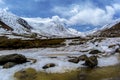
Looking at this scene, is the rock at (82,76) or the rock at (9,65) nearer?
the rock at (82,76)

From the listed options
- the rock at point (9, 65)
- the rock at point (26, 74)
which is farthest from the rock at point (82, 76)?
the rock at point (9, 65)

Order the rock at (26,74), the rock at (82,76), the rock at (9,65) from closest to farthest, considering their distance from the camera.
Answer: the rock at (82,76), the rock at (26,74), the rock at (9,65)

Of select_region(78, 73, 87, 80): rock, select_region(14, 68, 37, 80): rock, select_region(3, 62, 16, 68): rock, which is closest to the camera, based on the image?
select_region(78, 73, 87, 80): rock

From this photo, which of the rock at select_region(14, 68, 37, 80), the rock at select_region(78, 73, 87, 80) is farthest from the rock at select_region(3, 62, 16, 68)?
the rock at select_region(78, 73, 87, 80)

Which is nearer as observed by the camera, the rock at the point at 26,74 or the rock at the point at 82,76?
the rock at the point at 82,76

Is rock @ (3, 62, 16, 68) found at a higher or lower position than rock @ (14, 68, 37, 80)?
higher

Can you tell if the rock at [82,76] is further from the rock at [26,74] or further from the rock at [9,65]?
the rock at [9,65]

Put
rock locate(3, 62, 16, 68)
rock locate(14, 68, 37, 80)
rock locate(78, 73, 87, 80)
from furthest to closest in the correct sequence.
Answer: rock locate(3, 62, 16, 68)
rock locate(14, 68, 37, 80)
rock locate(78, 73, 87, 80)

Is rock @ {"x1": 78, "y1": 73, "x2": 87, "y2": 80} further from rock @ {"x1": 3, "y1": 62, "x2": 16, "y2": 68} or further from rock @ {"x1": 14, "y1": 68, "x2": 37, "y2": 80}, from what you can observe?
rock @ {"x1": 3, "y1": 62, "x2": 16, "y2": 68}

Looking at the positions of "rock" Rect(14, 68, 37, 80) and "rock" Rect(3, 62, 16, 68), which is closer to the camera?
"rock" Rect(14, 68, 37, 80)

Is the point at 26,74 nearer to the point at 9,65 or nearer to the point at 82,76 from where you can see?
the point at 9,65

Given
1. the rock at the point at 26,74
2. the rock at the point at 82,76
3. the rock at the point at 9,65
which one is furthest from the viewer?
the rock at the point at 9,65

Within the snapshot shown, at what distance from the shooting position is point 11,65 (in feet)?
112

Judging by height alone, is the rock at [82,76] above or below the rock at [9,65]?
below
